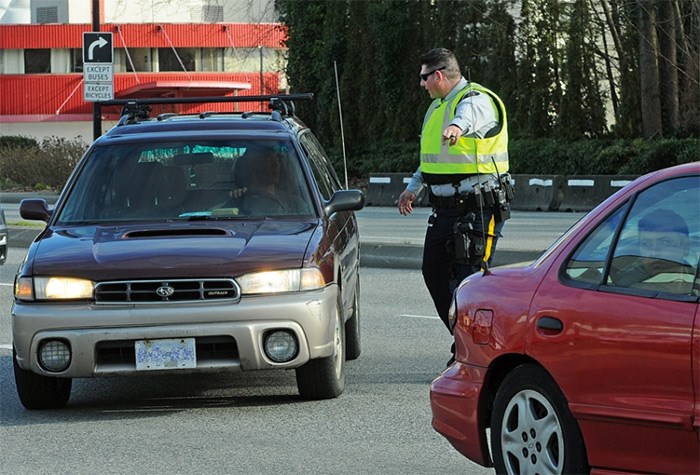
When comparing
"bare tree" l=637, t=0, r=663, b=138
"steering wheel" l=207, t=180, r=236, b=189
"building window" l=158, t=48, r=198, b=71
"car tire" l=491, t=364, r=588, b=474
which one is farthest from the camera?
"building window" l=158, t=48, r=198, b=71

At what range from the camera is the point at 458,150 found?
911cm

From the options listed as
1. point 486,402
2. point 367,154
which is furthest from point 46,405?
point 367,154

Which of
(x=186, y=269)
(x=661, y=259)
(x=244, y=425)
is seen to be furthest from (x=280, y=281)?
(x=661, y=259)

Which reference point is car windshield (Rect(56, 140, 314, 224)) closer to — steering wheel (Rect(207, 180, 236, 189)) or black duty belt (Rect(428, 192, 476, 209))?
steering wheel (Rect(207, 180, 236, 189))

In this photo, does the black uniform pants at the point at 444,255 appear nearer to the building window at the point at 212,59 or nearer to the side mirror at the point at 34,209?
the side mirror at the point at 34,209

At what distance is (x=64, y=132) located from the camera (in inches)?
2891

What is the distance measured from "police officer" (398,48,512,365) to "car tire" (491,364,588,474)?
304 cm

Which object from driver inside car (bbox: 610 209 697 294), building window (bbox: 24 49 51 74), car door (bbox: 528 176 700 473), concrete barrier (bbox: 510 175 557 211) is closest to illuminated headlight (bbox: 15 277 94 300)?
car door (bbox: 528 176 700 473)

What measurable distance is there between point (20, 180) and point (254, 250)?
Result: 35.5 metres

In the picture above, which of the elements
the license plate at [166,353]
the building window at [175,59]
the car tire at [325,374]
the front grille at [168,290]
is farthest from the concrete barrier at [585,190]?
the building window at [175,59]

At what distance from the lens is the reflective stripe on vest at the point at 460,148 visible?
9.10 metres

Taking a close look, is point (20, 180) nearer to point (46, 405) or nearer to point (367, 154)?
point (367, 154)

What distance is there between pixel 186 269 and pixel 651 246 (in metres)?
3.40

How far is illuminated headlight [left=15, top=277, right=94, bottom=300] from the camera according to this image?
8156mm
